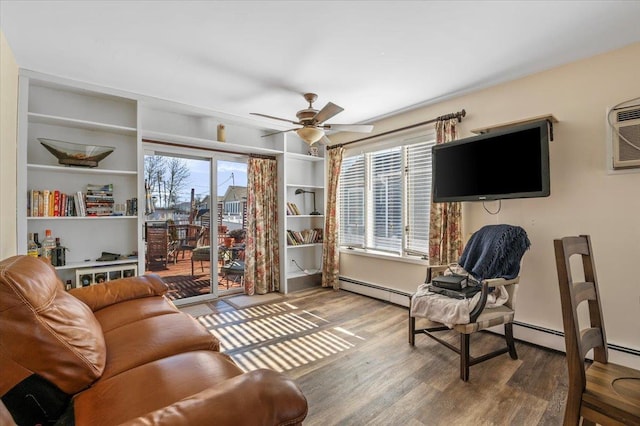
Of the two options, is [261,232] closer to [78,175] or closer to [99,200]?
[99,200]

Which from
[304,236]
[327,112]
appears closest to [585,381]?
[327,112]

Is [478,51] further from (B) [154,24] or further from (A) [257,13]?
(B) [154,24]

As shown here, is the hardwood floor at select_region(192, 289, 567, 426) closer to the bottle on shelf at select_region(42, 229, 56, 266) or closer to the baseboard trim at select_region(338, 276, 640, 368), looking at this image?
the baseboard trim at select_region(338, 276, 640, 368)

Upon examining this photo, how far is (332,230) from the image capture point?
15.2ft

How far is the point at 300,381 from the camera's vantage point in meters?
2.13

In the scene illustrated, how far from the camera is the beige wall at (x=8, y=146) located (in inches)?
85.9

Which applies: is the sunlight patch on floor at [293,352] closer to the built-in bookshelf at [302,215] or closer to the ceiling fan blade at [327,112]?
the built-in bookshelf at [302,215]

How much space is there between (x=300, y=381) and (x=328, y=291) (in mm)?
2404

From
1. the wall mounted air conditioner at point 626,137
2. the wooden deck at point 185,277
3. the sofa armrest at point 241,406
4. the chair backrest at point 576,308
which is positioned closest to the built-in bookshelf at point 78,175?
the wooden deck at point 185,277

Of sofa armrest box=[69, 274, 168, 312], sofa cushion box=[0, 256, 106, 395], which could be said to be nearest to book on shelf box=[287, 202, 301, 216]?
sofa armrest box=[69, 274, 168, 312]

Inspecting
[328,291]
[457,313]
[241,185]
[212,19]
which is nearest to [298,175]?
[241,185]

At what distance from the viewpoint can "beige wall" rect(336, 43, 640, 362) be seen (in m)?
2.24

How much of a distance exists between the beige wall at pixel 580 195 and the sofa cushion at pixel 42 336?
328 centimetres

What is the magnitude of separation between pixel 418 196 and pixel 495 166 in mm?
1069
